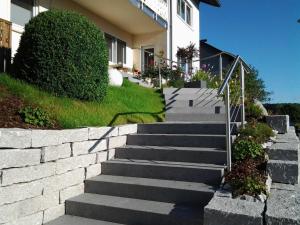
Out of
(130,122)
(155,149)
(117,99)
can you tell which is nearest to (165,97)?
(117,99)

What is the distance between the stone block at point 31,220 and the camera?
163 inches

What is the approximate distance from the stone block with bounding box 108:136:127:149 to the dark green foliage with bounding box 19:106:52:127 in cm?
119

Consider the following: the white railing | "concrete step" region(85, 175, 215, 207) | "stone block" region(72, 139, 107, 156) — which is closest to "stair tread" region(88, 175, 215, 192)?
"concrete step" region(85, 175, 215, 207)

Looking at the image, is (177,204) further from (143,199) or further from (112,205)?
(112,205)

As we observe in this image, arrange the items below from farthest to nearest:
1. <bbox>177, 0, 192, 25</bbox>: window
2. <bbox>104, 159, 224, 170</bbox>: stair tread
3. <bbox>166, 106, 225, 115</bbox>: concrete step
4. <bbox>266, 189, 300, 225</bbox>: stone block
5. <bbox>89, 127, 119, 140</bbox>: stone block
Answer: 1. <bbox>177, 0, 192, 25</bbox>: window
2. <bbox>166, 106, 225, 115</bbox>: concrete step
3. <bbox>89, 127, 119, 140</bbox>: stone block
4. <bbox>104, 159, 224, 170</bbox>: stair tread
5. <bbox>266, 189, 300, 225</bbox>: stone block

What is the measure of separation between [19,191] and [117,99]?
3.78 metres

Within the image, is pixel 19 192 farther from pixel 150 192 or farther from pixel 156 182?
pixel 156 182

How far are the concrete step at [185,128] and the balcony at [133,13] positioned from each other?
24.2 feet

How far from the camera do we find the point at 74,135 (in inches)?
200

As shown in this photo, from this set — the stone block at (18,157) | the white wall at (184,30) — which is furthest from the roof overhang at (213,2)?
the stone block at (18,157)

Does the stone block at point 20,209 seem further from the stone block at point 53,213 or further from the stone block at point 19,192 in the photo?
the stone block at point 53,213

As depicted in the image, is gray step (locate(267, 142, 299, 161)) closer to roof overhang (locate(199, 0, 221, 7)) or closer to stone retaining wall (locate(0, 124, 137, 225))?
stone retaining wall (locate(0, 124, 137, 225))

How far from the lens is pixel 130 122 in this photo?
6.89 meters

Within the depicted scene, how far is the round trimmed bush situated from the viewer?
5.88 meters
